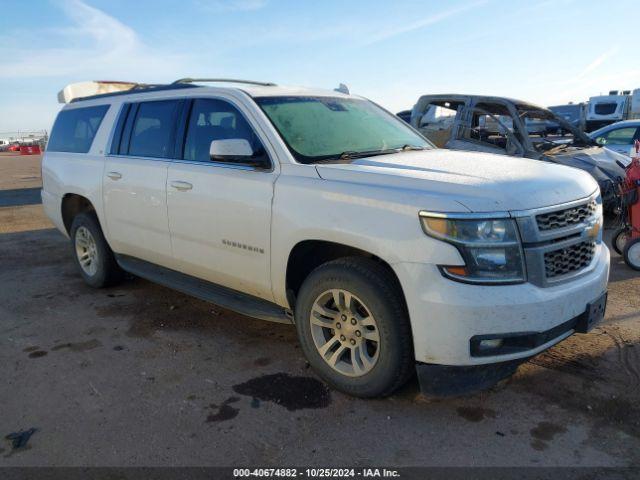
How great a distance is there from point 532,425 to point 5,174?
75.6ft

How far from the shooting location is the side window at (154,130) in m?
4.43

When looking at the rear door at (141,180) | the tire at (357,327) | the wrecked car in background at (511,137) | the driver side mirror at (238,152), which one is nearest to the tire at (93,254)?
Answer: the rear door at (141,180)

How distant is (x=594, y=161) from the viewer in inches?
322

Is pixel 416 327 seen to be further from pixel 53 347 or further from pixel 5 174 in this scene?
pixel 5 174

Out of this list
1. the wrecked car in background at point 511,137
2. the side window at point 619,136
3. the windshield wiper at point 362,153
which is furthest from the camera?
the side window at point 619,136

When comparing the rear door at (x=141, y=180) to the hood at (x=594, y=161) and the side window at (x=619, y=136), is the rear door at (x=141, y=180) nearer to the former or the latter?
the hood at (x=594, y=161)

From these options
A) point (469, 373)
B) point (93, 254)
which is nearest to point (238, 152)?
point (469, 373)

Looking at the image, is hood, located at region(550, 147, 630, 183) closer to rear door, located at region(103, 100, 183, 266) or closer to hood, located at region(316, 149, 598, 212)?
hood, located at region(316, 149, 598, 212)

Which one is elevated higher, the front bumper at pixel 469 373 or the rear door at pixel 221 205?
the rear door at pixel 221 205

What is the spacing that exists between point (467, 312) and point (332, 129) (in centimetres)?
186

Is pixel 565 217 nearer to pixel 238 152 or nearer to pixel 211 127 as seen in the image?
pixel 238 152

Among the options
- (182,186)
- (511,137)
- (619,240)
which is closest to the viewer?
(182,186)

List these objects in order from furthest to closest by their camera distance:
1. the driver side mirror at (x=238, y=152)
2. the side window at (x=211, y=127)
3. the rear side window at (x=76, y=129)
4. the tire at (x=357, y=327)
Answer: the rear side window at (x=76, y=129), the side window at (x=211, y=127), the driver side mirror at (x=238, y=152), the tire at (x=357, y=327)

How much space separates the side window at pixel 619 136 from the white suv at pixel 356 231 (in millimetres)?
8596
